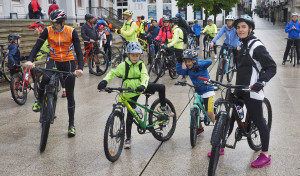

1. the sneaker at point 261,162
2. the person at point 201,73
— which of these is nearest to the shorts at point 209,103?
the person at point 201,73

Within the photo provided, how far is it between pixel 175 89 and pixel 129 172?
5.35m

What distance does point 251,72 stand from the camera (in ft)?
14.2

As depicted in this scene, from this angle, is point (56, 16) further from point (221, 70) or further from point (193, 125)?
point (221, 70)

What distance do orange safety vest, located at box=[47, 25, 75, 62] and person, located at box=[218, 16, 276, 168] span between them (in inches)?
106

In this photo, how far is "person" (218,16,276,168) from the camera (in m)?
4.14

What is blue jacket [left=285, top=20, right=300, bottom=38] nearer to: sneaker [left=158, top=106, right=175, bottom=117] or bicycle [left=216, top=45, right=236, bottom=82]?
bicycle [left=216, top=45, right=236, bottom=82]

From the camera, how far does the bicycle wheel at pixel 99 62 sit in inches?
462

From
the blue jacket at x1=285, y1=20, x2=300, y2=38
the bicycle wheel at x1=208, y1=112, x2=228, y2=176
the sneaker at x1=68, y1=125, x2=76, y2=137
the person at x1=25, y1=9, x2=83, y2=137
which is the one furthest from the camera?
the blue jacket at x1=285, y1=20, x2=300, y2=38

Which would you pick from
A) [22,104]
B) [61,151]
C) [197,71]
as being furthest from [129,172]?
[22,104]

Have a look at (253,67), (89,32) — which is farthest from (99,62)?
(253,67)

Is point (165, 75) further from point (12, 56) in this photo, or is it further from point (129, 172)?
point (129, 172)

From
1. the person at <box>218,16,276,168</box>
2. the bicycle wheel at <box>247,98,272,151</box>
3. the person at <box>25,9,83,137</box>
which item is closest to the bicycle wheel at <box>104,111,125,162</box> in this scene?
the person at <box>25,9,83,137</box>

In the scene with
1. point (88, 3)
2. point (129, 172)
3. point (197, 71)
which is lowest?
point (129, 172)

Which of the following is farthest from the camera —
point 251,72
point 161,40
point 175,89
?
point 161,40
